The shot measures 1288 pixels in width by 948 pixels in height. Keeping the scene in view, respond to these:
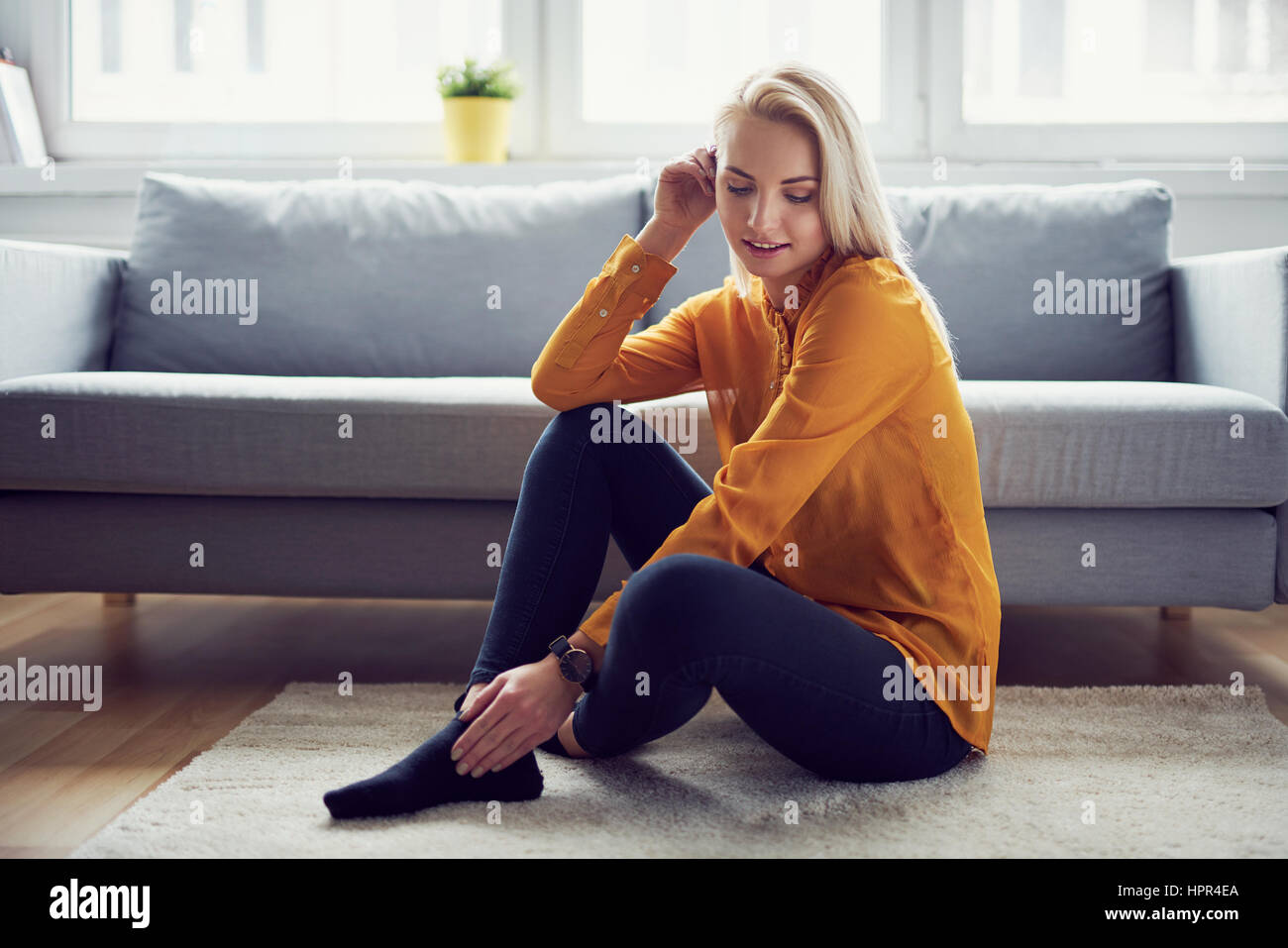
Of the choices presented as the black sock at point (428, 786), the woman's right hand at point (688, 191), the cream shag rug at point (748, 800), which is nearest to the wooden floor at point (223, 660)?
the cream shag rug at point (748, 800)

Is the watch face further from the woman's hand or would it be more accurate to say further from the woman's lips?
the woman's lips

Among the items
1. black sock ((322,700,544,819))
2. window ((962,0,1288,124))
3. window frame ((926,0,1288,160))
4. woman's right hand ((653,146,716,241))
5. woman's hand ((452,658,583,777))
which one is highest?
window ((962,0,1288,124))

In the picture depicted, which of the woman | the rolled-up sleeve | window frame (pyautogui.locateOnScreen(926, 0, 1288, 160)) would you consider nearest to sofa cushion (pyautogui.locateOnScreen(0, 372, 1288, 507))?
the rolled-up sleeve

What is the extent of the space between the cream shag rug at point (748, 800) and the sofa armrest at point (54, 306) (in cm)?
89

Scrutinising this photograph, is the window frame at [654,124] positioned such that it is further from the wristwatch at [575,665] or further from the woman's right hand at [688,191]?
the wristwatch at [575,665]

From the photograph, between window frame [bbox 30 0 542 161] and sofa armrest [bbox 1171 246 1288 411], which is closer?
sofa armrest [bbox 1171 246 1288 411]

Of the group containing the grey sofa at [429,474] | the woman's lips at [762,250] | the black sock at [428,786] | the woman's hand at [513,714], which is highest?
the woman's lips at [762,250]

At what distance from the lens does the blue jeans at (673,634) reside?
992mm

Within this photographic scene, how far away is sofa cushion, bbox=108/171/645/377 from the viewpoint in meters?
2.14

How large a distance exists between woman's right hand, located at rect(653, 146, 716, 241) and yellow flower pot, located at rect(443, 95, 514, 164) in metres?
1.43

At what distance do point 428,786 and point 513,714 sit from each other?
0.13 m

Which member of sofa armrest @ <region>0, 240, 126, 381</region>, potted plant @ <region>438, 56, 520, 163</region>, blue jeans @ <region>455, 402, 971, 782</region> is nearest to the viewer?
blue jeans @ <region>455, 402, 971, 782</region>

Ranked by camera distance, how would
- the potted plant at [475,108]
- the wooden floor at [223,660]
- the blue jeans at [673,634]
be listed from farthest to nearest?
the potted plant at [475,108] → the wooden floor at [223,660] → the blue jeans at [673,634]
